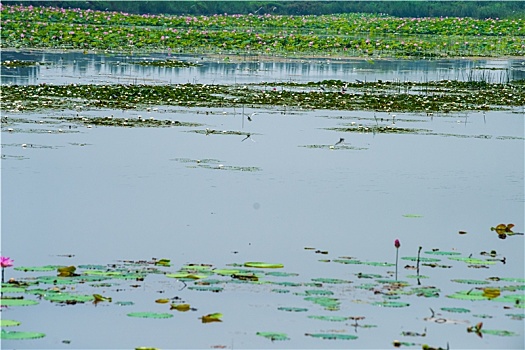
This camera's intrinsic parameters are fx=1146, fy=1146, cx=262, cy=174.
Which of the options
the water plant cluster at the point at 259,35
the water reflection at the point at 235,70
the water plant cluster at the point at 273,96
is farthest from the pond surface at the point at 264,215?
the water plant cluster at the point at 259,35

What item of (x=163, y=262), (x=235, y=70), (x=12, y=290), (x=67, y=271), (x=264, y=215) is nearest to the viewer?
(x=12, y=290)

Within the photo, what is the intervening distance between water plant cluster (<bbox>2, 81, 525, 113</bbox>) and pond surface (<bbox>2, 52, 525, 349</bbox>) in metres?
0.65

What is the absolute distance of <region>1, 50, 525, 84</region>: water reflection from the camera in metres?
19.9

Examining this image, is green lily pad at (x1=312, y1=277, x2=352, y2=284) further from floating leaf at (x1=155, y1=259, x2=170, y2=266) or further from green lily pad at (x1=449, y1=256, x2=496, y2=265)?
green lily pad at (x1=449, y1=256, x2=496, y2=265)

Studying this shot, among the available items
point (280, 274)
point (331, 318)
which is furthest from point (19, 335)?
point (280, 274)

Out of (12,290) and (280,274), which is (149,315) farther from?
(280,274)

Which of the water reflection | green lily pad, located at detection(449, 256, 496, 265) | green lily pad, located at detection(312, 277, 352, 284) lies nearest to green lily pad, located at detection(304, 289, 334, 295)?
green lily pad, located at detection(312, 277, 352, 284)

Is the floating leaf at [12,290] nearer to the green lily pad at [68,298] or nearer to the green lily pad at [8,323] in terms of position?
the green lily pad at [68,298]

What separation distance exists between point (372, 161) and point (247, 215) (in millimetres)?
3403

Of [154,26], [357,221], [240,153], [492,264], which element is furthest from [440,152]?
[154,26]

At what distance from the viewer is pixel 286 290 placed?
6.61 meters

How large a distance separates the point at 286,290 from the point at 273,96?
434 inches

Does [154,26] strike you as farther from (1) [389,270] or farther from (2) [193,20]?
(1) [389,270]

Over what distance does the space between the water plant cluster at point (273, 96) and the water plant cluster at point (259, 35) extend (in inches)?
361
